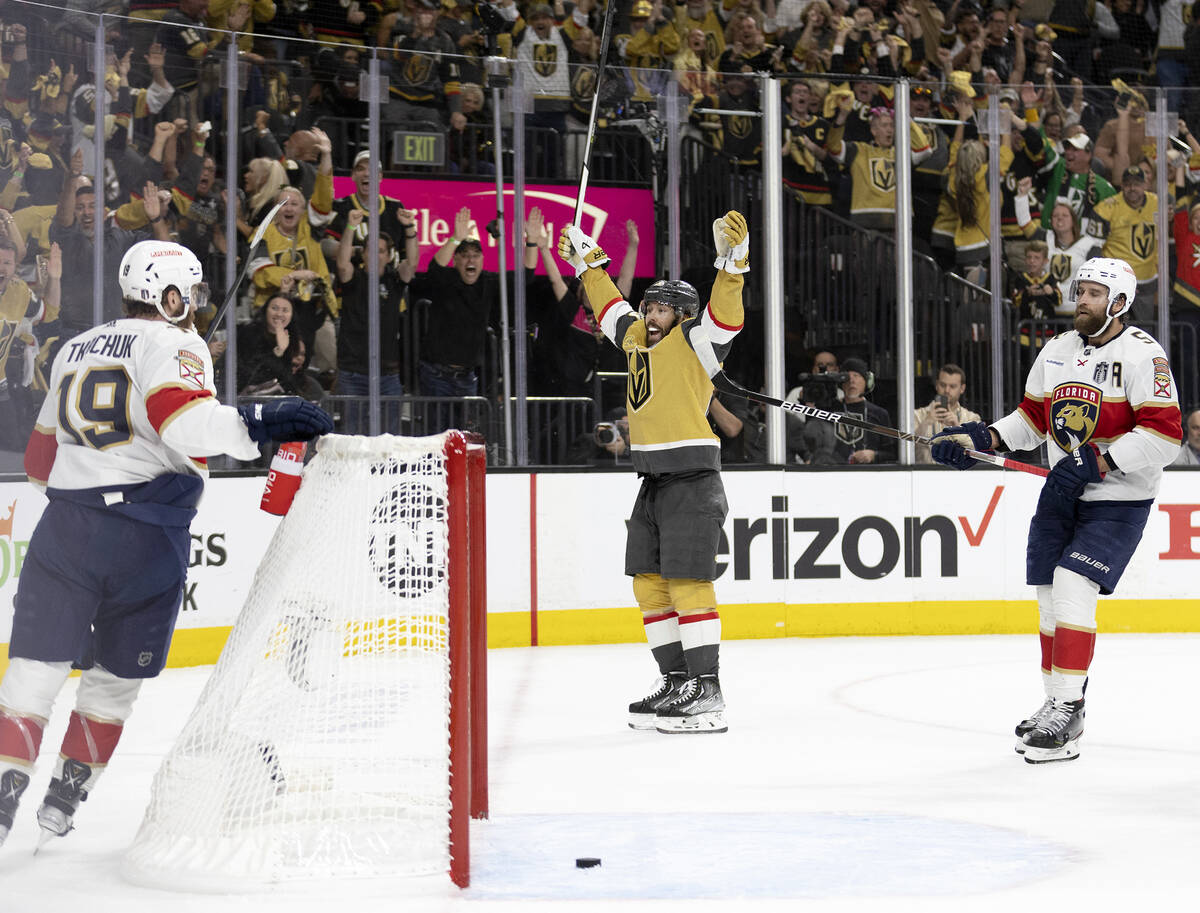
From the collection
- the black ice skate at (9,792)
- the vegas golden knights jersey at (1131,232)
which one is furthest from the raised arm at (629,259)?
the black ice skate at (9,792)

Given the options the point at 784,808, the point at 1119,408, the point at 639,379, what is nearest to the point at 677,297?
the point at 639,379

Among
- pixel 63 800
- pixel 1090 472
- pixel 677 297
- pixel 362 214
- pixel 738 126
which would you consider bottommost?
pixel 63 800

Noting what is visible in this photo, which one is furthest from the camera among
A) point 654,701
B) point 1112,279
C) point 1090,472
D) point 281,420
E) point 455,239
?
point 455,239

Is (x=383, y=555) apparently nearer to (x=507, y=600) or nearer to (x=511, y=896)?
(x=511, y=896)

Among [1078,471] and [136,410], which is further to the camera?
[1078,471]

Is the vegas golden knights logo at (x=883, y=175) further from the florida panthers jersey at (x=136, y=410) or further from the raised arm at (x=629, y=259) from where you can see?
the florida panthers jersey at (x=136, y=410)

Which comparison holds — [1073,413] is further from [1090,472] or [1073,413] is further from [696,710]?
[696,710]

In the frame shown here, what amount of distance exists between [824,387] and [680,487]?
275cm

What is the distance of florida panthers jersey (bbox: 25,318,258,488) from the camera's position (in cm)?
291

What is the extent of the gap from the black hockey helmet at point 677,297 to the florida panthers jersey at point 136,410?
193 centimetres

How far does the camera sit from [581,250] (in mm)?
4965

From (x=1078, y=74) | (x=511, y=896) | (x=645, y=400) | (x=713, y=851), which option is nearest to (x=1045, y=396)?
(x=645, y=400)

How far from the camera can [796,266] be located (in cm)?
721

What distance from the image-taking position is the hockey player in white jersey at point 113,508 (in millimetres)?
2922
